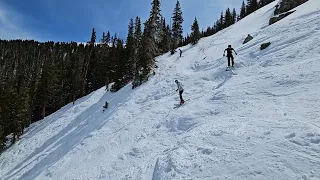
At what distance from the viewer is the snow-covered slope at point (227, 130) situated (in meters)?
8.82

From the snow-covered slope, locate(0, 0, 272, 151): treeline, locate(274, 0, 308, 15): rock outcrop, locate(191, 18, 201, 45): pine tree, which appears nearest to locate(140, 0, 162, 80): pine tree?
locate(0, 0, 272, 151): treeline

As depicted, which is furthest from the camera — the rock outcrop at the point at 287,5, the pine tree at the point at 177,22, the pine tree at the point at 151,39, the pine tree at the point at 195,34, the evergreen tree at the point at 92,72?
the pine tree at the point at 177,22

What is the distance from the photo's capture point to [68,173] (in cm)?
1591

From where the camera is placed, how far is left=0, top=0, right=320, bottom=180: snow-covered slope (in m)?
8.82

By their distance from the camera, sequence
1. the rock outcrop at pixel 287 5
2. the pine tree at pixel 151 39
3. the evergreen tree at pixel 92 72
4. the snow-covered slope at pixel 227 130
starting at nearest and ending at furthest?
1. the snow-covered slope at pixel 227 130
2. the pine tree at pixel 151 39
3. the rock outcrop at pixel 287 5
4. the evergreen tree at pixel 92 72

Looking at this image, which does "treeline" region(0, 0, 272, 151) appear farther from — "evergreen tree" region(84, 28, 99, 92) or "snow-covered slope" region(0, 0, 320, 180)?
"snow-covered slope" region(0, 0, 320, 180)

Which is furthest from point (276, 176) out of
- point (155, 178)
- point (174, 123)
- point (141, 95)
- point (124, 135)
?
point (141, 95)

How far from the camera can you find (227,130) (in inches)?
454

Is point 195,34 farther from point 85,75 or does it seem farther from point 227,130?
point 227,130

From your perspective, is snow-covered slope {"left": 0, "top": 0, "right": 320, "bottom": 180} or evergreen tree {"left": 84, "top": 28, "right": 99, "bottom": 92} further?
evergreen tree {"left": 84, "top": 28, "right": 99, "bottom": 92}

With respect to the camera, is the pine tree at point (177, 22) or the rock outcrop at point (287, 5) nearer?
the rock outcrop at point (287, 5)

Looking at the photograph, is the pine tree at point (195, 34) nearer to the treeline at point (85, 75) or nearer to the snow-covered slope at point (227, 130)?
the treeline at point (85, 75)

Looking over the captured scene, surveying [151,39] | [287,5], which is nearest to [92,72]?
[151,39]

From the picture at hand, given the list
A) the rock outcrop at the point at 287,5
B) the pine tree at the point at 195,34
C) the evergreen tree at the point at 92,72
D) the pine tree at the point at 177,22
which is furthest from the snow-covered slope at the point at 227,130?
the pine tree at the point at 177,22
